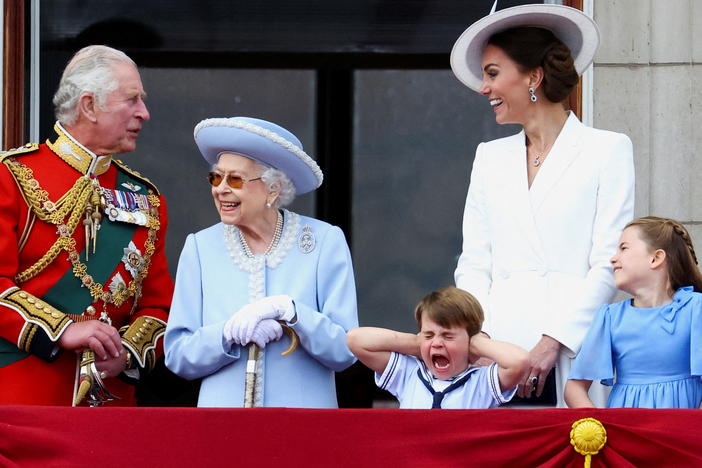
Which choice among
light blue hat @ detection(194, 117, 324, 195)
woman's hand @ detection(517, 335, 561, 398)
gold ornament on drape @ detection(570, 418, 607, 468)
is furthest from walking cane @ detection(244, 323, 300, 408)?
gold ornament on drape @ detection(570, 418, 607, 468)

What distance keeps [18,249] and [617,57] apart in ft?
8.15

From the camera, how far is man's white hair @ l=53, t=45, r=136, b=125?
4422 millimetres

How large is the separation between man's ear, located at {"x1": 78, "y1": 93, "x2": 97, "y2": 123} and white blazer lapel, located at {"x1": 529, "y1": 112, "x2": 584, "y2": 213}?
4.61ft

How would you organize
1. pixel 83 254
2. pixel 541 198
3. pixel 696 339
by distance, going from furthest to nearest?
pixel 83 254 < pixel 541 198 < pixel 696 339

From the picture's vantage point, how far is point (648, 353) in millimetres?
3824

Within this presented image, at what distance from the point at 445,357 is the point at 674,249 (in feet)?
2.36

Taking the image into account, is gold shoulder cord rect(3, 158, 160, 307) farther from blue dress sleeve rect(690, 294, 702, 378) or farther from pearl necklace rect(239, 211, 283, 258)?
blue dress sleeve rect(690, 294, 702, 378)

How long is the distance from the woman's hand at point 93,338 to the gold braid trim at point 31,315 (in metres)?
0.03

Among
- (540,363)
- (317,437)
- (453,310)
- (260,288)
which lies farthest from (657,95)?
(317,437)

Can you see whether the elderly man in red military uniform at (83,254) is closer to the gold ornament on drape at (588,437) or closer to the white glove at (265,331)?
the white glove at (265,331)

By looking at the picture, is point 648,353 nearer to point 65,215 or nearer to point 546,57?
point 546,57

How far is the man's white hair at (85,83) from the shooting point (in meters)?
4.42

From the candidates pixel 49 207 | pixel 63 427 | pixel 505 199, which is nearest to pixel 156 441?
pixel 63 427

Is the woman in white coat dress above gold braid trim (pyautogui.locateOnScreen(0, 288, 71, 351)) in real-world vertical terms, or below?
above
